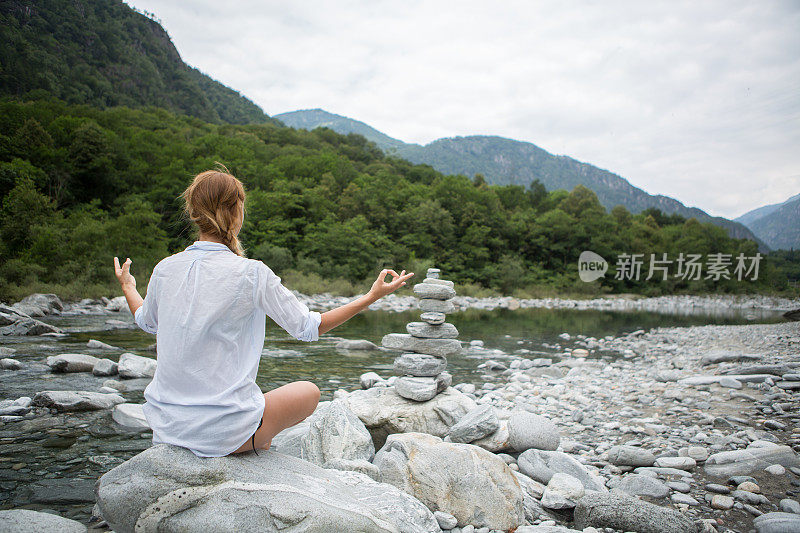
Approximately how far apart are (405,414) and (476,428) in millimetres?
1114

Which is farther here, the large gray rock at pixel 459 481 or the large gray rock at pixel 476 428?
the large gray rock at pixel 476 428

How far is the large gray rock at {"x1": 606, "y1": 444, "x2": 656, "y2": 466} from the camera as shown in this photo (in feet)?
16.5

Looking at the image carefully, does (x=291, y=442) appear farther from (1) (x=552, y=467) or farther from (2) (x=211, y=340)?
(2) (x=211, y=340)

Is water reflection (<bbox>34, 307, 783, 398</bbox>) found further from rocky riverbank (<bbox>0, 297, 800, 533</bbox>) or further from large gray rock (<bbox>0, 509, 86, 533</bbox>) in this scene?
large gray rock (<bbox>0, 509, 86, 533</bbox>)

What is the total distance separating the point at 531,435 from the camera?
5.34 metres

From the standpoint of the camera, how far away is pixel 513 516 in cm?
362

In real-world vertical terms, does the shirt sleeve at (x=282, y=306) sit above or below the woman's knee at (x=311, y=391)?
above

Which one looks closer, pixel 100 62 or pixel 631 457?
pixel 631 457

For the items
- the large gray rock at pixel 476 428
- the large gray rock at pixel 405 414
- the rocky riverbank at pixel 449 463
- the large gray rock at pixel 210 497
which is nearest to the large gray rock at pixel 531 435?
the rocky riverbank at pixel 449 463

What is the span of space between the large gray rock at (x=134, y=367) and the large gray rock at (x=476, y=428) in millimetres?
6751

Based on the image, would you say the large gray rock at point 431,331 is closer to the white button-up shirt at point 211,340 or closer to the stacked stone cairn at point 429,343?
the stacked stone cairn at point 429,343

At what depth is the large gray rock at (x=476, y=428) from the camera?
5297 millimetres

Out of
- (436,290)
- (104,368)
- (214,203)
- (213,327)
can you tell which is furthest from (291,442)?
(104,368)

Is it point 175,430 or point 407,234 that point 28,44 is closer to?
point 407,234
